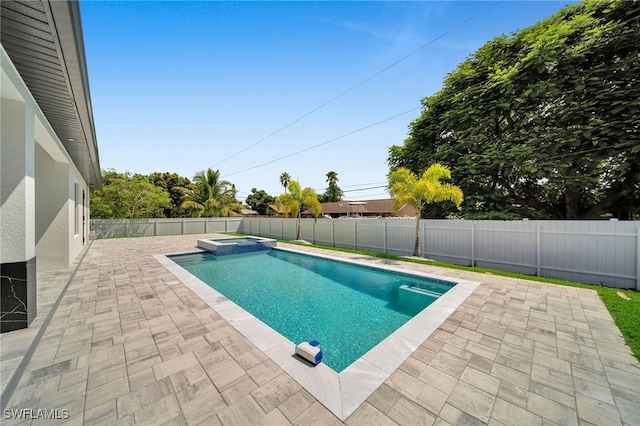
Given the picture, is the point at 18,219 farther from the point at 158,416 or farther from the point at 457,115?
the point at 457,115

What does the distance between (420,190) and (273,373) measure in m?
7.92

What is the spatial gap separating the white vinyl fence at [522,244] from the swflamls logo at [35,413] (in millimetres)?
9408

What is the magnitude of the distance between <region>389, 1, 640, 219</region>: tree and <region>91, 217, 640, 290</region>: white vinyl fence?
13.0 feet

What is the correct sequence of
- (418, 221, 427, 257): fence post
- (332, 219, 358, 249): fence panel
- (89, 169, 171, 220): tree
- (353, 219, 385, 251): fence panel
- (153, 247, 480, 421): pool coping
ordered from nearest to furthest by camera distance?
(153, 247, 480, 421): pool coping
(418, 221, 427, 257): fence post
(353, 219, 385, 251): fence panel
(332, 219, 358, 249): fence panel
(89, 169, 171, 220): tree

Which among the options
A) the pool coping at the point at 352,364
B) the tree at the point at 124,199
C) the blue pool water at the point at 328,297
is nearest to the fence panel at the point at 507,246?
the blue pool water at the point at 328,297

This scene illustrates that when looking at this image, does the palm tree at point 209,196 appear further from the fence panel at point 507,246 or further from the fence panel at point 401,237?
the fence panel at point 507,246

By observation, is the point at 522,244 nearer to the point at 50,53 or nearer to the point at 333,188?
the point at 50,53

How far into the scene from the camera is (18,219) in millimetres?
3363

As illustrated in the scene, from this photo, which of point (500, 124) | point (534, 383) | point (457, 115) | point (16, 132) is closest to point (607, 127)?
point (500, 124)

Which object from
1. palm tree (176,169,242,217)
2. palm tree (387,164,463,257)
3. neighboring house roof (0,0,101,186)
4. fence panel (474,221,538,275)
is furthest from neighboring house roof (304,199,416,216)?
neighboring house roof (0,0,101,186)

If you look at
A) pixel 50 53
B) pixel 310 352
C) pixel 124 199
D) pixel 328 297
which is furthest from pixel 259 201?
pixel 310 352

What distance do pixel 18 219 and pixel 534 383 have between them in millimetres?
6668

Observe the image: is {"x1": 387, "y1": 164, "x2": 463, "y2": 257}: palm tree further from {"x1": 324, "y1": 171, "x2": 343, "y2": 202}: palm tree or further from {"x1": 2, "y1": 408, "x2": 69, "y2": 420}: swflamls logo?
{"x1": 324, "y1": 171, "x2": 343, "y2": 202}: palm tree

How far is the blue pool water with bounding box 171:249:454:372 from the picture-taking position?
13.1ft
